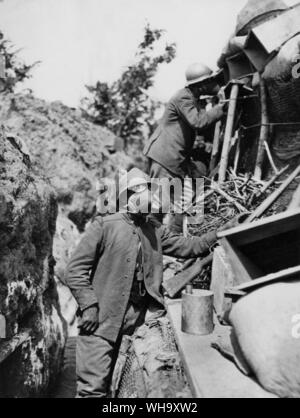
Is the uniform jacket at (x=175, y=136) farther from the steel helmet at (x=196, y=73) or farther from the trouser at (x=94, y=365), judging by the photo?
the trouser at (x=94, y=365)

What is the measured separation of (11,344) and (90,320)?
1628 millimetres

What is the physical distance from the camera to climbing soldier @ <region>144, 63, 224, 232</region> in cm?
534

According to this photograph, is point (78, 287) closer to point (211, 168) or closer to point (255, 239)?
point (255, 239)

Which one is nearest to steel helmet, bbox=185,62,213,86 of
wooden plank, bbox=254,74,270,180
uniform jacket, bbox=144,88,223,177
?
uniform jacket, bbox=144,88,223,177

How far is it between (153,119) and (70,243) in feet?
54.5

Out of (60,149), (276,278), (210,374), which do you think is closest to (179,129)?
(276,278)

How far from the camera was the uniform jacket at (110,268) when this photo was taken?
3.37 metres

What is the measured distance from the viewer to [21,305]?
4801 millimetres

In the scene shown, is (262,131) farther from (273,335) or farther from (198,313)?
(273,335)

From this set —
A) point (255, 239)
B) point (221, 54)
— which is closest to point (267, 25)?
point (221, 54)

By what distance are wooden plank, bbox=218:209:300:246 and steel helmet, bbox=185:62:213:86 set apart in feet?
9.68

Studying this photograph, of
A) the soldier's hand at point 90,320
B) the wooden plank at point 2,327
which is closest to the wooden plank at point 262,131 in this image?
the soldier's hand at point 90,320

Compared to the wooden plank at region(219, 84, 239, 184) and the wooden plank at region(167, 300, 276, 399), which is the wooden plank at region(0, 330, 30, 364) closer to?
the wooden plank at region(167, 300, 276, 399)
